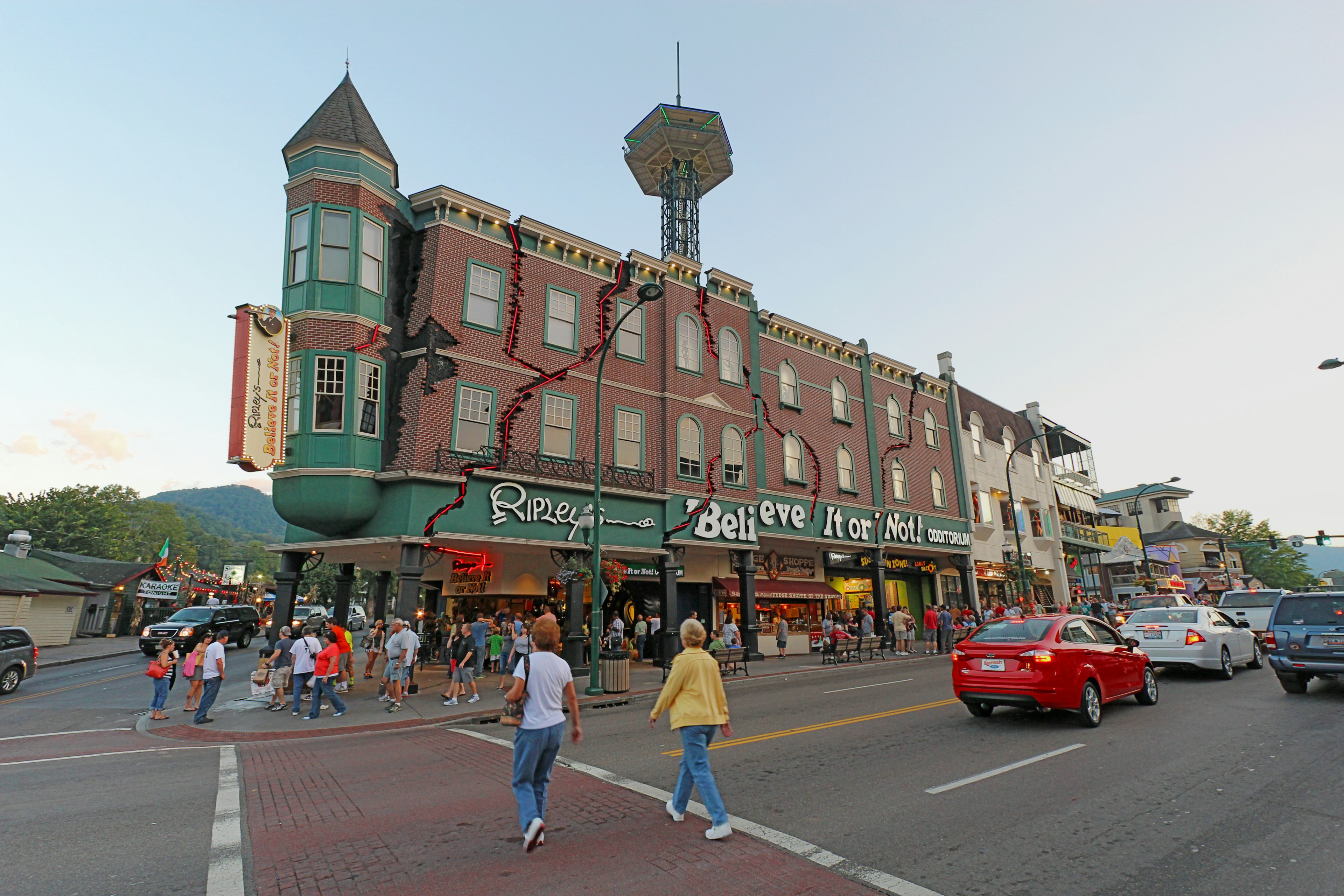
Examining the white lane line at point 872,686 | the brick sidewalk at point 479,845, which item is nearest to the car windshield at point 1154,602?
the white lane line at point 872,686

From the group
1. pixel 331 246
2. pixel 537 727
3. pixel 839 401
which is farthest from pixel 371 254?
pixel 839 401

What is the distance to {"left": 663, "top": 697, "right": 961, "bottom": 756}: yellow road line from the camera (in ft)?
31.0

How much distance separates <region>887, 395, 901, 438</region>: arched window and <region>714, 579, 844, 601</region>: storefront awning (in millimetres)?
8339

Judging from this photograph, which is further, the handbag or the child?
the child

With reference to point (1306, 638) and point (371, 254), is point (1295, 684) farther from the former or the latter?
point (371, 254)

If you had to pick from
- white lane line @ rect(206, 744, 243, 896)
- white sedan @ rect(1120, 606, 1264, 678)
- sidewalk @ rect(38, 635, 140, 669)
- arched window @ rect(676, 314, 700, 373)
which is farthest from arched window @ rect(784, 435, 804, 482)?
sidewalk @ rect(38, 635, 140, 669)

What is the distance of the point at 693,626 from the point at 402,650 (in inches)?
458

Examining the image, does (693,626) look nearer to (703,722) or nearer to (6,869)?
(703,722)

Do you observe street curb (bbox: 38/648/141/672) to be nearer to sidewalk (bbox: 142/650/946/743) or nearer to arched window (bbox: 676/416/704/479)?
sidewalk (bbox: 142/650/946/743)

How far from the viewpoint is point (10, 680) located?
18.7 metres

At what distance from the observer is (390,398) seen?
61.5 ft

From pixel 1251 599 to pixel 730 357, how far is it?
1826 cm

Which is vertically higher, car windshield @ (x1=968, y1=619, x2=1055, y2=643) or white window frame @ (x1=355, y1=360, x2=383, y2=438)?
white window frame @ (x1=355, y1=360, x2=383, y2=438)

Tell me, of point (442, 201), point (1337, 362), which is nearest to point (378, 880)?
point (442, 201)
